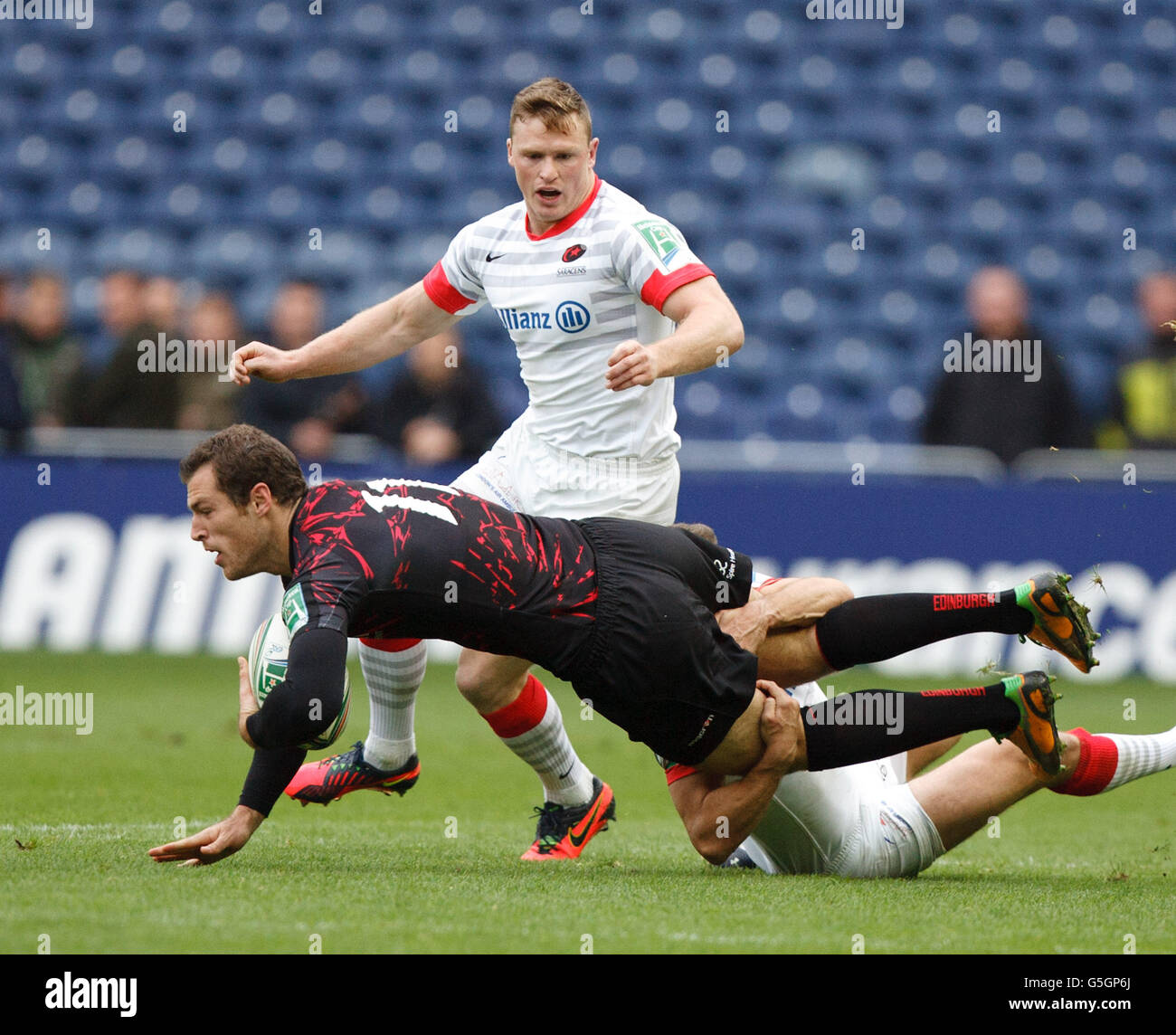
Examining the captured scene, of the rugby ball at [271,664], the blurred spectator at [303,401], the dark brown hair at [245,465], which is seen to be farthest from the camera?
the blurred spectator at [303,401]

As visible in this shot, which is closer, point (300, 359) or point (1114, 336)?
point (300, 359)

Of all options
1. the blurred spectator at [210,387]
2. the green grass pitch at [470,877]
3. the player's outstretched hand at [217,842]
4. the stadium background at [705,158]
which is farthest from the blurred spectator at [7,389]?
the player's outstretched hand at [217,842]

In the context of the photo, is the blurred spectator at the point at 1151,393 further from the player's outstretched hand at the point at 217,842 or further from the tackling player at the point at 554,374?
the player's outstretched hand at the point at 217,842

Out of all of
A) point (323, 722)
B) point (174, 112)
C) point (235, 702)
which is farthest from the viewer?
point (174, 112)

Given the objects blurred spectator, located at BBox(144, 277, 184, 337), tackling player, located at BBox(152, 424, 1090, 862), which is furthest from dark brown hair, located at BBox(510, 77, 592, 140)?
blurred spectator, located at BBox(144, 277, 184, 337)

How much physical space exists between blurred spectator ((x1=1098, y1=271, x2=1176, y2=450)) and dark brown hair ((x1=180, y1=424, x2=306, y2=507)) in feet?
25.1

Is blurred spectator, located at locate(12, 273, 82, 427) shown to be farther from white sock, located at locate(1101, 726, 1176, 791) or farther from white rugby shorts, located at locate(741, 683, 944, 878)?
white sock, located at locate(1101, 726, 1176, 791)

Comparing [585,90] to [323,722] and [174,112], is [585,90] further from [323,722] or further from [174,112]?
[323,722]

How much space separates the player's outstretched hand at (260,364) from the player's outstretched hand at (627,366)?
1280 mm

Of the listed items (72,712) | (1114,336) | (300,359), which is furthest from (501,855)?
(1114,336)

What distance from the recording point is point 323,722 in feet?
13.5

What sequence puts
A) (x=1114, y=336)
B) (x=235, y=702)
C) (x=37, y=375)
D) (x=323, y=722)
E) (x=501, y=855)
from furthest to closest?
(x=1114, y=336) → (x=37, y=375) → (x=235, y=702) → (x=501, y=855) → (x=323, y=722)

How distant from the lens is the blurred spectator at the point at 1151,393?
1075 cm

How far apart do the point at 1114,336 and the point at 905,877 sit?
9.24m
